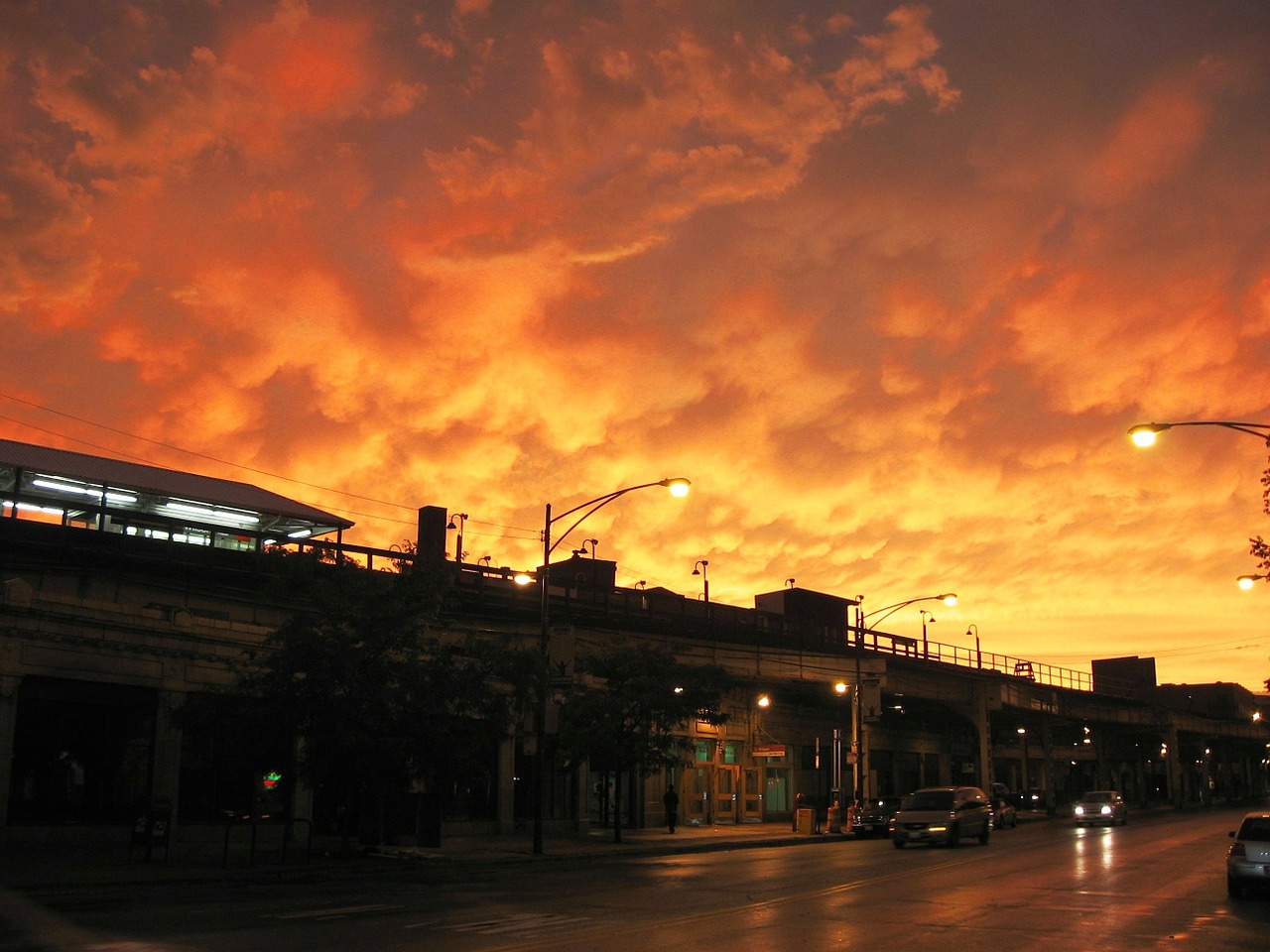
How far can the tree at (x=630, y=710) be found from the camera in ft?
122

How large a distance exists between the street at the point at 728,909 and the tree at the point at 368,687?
3264mm

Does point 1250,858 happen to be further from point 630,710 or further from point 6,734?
point 6,734

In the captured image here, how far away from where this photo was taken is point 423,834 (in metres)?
32.6

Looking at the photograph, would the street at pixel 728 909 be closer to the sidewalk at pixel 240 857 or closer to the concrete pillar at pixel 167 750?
the sidewalk at pixel 240 857

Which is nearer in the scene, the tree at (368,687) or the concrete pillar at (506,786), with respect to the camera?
the tree at (368,687)

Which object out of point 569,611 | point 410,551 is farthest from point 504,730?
point 569,611

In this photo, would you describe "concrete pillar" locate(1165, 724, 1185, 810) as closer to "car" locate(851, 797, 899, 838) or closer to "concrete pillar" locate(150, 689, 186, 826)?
"car" locate(851, 797, 899, 838)

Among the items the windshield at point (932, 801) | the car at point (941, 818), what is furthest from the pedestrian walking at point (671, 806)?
the windshield at point (932, 801)

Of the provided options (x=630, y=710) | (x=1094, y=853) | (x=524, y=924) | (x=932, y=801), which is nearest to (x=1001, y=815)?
(x=932, y=801)

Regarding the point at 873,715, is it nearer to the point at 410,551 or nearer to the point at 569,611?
the point at 569,611

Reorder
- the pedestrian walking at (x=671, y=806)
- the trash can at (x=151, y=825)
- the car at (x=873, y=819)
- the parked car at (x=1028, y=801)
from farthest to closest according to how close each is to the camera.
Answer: the parked car at (x=1028, y=801) < the pedestrian walking at (x=671, y=806) < the car at (x=873, y=819) < the trash can at (x=151, y=825)

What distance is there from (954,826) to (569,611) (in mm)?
16860

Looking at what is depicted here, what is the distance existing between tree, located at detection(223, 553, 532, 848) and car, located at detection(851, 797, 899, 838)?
20.6m

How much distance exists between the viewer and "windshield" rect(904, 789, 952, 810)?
121ft
